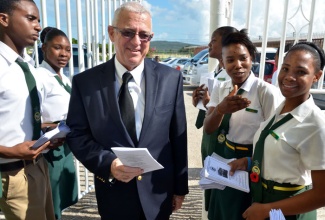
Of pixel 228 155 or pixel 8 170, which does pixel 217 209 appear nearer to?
pixel 228 155

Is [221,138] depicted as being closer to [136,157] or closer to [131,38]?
[136,157]

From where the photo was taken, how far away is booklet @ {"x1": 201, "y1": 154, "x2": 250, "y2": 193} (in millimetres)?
1526

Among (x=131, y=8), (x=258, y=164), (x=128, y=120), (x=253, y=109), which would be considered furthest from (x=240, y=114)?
(x=131, y=8)

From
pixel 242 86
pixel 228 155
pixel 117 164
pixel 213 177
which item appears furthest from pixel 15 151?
pixel 242 86

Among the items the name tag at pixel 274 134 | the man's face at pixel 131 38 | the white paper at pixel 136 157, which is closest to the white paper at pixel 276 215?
the name tag at pixel 274 134

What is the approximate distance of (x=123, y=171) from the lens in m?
1.44

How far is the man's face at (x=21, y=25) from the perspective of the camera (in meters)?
1.79

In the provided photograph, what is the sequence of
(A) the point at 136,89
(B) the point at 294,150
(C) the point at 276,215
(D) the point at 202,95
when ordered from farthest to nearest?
(D) the point at 202,95
(A) the point at 136,89
(B) the point at 294,150
(C) the point at 276,215

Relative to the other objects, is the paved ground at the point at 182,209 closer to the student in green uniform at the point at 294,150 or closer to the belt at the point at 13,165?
the belt at the point at 13,165

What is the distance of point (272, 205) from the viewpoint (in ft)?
4.52

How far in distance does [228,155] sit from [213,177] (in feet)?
1.57

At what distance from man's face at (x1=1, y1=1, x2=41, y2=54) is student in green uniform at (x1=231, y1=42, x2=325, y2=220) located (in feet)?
5.50

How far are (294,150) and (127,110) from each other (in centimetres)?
93

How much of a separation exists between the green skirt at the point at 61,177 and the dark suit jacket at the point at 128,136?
919 mm
